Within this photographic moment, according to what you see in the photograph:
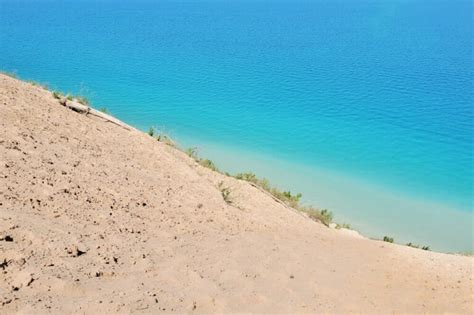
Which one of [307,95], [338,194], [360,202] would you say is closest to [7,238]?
[360,202]

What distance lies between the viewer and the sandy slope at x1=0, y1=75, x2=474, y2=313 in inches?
208

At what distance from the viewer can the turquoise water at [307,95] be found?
63.6 feet

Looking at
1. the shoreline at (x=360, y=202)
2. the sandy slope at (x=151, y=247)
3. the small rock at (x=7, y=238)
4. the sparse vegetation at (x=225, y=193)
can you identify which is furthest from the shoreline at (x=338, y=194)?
the small rock at (x=7, y=238)

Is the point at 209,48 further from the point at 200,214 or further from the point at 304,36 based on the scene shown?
the point at 200,214

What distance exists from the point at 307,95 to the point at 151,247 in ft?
82.0

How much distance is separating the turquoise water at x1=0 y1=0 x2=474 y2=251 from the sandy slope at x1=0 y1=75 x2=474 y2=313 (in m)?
8.90

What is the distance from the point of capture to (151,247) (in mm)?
6449

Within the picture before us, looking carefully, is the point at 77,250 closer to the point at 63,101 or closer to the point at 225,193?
the point at 225,193

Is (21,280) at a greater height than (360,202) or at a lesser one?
lesser

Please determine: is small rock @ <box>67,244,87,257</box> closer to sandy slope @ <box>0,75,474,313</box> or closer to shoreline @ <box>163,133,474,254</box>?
sandy slope @ <box>0,75,474,313</box>

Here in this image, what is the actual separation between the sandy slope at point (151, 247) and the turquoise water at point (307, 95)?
29.2ft

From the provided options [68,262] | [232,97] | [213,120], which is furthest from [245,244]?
[232,97]

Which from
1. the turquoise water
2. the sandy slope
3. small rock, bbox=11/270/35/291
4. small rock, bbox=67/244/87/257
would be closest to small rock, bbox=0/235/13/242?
the sandy slope

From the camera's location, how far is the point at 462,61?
129 ft
